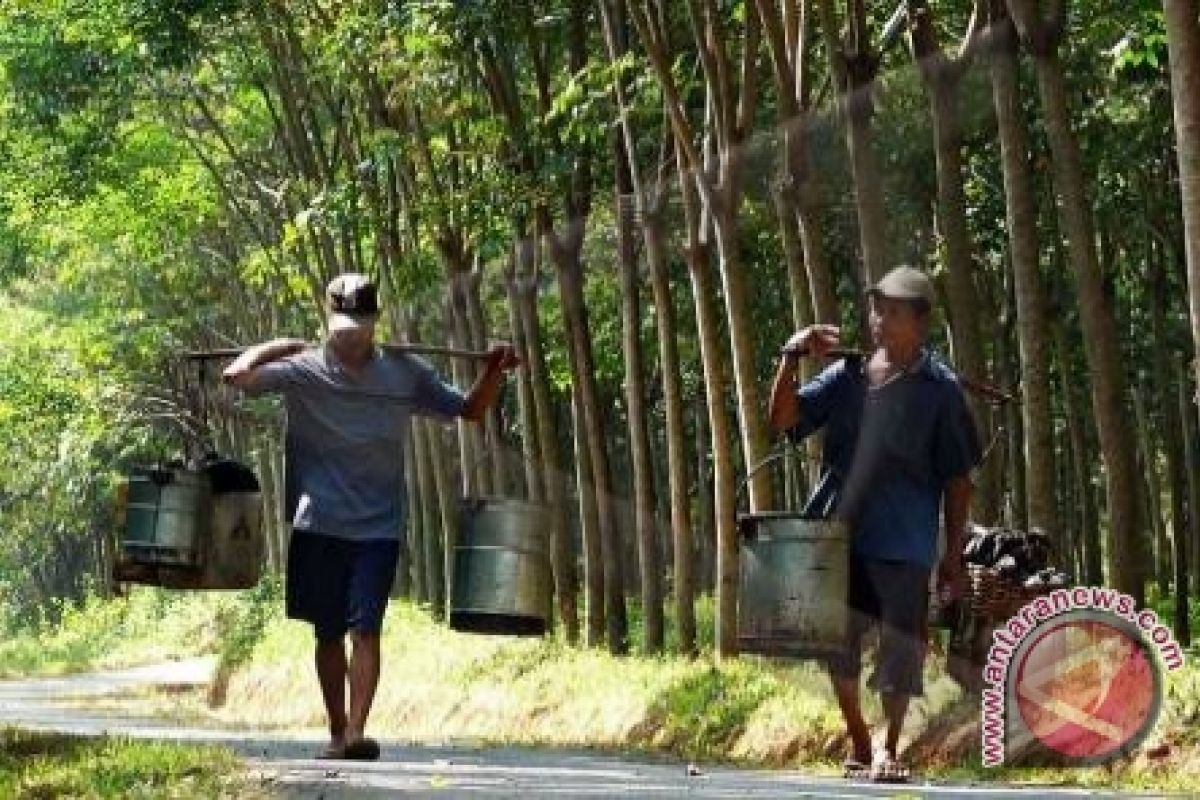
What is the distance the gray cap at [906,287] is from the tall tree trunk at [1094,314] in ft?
21.4

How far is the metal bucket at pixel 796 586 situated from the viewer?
9.01 m

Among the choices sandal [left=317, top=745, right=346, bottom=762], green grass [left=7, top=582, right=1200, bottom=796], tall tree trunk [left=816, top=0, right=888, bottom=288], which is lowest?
sandal [left=317, top=745, right=346, bottom=762]

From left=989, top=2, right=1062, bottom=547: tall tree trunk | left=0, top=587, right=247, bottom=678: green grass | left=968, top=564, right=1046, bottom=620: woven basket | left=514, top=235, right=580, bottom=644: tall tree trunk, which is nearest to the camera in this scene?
left=968, top=564, right=1046, bottom=620: woven basket

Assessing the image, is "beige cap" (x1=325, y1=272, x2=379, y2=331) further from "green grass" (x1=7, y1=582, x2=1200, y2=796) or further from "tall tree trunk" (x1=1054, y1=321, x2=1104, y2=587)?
"tall tree trunk" (x1=1054, y1=321, x2=1104, y2=587)

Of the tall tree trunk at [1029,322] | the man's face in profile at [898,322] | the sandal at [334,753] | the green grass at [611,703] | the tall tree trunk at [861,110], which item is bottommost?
the sandal at [334,753]

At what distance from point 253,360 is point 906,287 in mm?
2641

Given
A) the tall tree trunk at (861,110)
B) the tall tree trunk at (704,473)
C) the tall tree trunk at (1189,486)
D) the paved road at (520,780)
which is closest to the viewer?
the paved road at (520,780)

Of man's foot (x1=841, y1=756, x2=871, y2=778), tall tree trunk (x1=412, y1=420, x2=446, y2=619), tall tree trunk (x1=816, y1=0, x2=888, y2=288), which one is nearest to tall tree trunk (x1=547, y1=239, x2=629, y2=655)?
tall tree trunk (x1=816, y1=0, x2=888, y2=288)

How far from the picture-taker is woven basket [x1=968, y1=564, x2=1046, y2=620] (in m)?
11.5

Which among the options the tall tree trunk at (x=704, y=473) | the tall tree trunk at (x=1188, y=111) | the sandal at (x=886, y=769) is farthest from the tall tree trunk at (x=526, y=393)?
→ the sandal at (x=886, y=769)

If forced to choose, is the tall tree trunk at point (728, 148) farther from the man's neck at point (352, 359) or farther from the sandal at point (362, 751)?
the man's neck at point (352, 359)

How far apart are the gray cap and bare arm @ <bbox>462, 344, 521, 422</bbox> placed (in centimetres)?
163

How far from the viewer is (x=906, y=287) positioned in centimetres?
911

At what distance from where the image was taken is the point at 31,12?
27594mm
